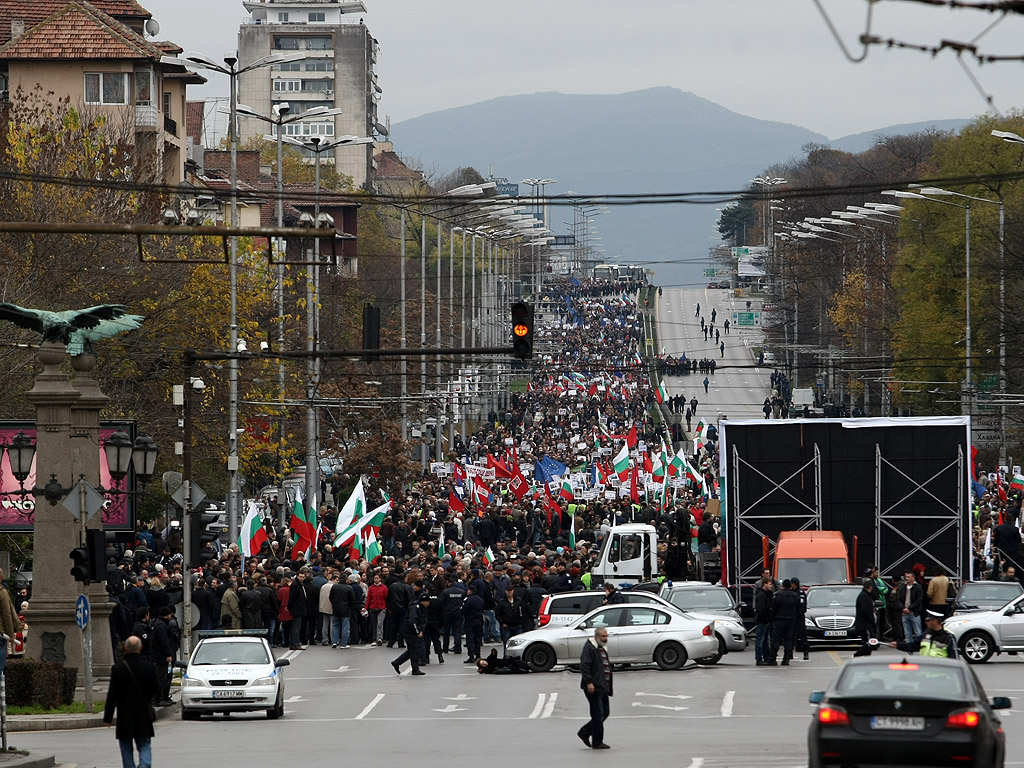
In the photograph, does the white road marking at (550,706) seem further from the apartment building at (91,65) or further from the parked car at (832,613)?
the apartment building at (91,65)

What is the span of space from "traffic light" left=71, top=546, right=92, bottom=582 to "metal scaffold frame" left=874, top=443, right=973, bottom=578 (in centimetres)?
1578

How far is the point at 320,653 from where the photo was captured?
35.9 meters

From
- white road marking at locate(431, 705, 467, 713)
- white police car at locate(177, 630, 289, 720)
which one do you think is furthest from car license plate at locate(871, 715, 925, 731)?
white police car at locate(177, 630, 289, 720)

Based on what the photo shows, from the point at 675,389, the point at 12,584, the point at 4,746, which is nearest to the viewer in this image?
the point at 4,746

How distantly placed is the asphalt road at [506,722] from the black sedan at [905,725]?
12.3ft

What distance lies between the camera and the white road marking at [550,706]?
25.3 metres

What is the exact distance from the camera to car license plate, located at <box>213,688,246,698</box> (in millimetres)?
25922

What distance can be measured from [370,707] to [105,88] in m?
53.0

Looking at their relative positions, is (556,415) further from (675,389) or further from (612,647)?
(612,647)

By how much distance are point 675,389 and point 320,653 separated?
8773 cm

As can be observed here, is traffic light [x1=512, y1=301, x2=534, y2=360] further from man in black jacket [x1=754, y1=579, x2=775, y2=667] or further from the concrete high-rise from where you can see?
the concrete high-rise

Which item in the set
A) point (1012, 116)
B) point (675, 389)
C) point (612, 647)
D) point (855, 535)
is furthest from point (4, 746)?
point (675, 389)

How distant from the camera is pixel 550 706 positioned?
26.3 m

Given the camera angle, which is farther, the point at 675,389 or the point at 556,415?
the point at 675,389
